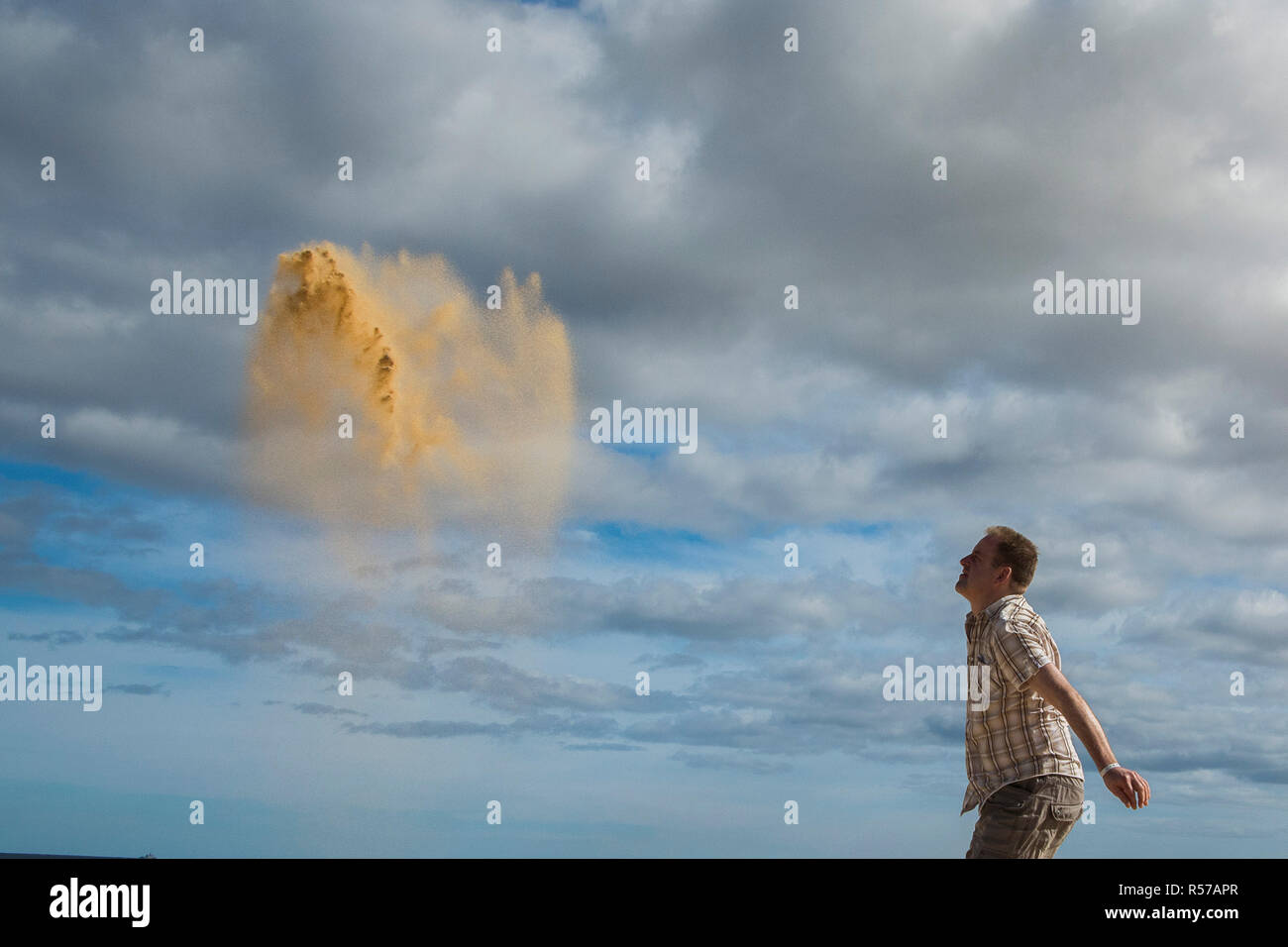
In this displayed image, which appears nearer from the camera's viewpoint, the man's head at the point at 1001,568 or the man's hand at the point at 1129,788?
the man's hand at the point at 1129,788

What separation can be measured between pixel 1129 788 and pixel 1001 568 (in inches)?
104

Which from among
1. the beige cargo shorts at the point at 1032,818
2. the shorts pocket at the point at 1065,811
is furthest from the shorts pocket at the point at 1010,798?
the shorts pocket at the point at 1065,811

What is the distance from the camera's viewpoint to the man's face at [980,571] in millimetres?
11992

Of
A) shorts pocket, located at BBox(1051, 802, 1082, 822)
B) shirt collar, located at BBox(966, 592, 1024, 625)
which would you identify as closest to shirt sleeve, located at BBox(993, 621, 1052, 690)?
shirt collar, located at BBox(966, 592, 1024, 625)

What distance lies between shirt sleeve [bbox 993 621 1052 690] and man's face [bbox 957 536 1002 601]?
0.75m

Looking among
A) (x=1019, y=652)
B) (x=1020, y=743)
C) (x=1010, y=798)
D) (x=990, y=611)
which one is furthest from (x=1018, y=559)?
(x=1010, y=798)

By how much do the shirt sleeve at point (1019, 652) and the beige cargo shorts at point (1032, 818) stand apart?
2.96ft

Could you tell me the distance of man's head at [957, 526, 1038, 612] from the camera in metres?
12.0

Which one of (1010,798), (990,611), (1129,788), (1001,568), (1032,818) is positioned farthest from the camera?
(1001,568)

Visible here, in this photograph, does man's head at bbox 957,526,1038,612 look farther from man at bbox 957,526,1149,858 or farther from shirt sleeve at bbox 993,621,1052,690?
shirt sleeve at bbox 993,621,1052,690

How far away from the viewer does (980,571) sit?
12039mm

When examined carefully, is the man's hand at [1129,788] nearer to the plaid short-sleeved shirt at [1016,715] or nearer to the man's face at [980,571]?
the plaid short-sleeved shirt at [1016,715]

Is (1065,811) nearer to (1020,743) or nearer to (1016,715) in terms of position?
(1020,743)
